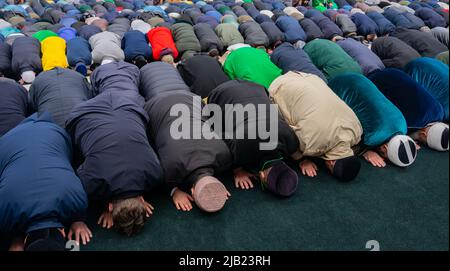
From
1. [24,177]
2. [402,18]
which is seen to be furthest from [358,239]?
[402,18]

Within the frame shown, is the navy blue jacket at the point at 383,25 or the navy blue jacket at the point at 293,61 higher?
the navy blue jacket at the point at 293,61

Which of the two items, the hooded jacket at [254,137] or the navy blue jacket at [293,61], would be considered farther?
the navy blue jacket at [293,61]

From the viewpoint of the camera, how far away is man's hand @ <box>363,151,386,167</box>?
2.52m

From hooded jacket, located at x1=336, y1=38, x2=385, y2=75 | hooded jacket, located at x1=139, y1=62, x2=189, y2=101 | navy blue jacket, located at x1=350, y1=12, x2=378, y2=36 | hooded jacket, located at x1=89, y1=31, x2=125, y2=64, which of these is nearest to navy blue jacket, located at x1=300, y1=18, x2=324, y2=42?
navy blue jacket, located at x1=350, y1=12, x2=378, y2=36

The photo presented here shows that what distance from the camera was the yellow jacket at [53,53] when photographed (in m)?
3.41

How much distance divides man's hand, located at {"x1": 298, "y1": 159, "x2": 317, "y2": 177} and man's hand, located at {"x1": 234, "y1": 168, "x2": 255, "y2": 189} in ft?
1.18

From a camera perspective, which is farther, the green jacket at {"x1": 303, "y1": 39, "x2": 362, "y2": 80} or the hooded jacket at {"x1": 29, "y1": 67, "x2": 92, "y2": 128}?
the green jacket at {"x1": 303, "y1": 39, "x2": 362, "y2": 80}

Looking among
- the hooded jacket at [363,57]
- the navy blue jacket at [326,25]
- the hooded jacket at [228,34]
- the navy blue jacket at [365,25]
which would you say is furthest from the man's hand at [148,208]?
the navy blue jacket at [365,25]

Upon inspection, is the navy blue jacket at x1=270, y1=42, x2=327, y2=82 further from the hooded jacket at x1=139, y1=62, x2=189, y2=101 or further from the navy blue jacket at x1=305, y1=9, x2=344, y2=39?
the navy blue jacket at x1=305, y1=9, x2=344, y2=39

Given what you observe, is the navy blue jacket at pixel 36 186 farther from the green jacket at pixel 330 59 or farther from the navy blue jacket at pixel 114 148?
the green jacket at pixel 330 59

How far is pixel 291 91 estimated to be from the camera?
2.60 m

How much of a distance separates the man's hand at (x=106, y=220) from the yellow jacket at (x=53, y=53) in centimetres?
194
